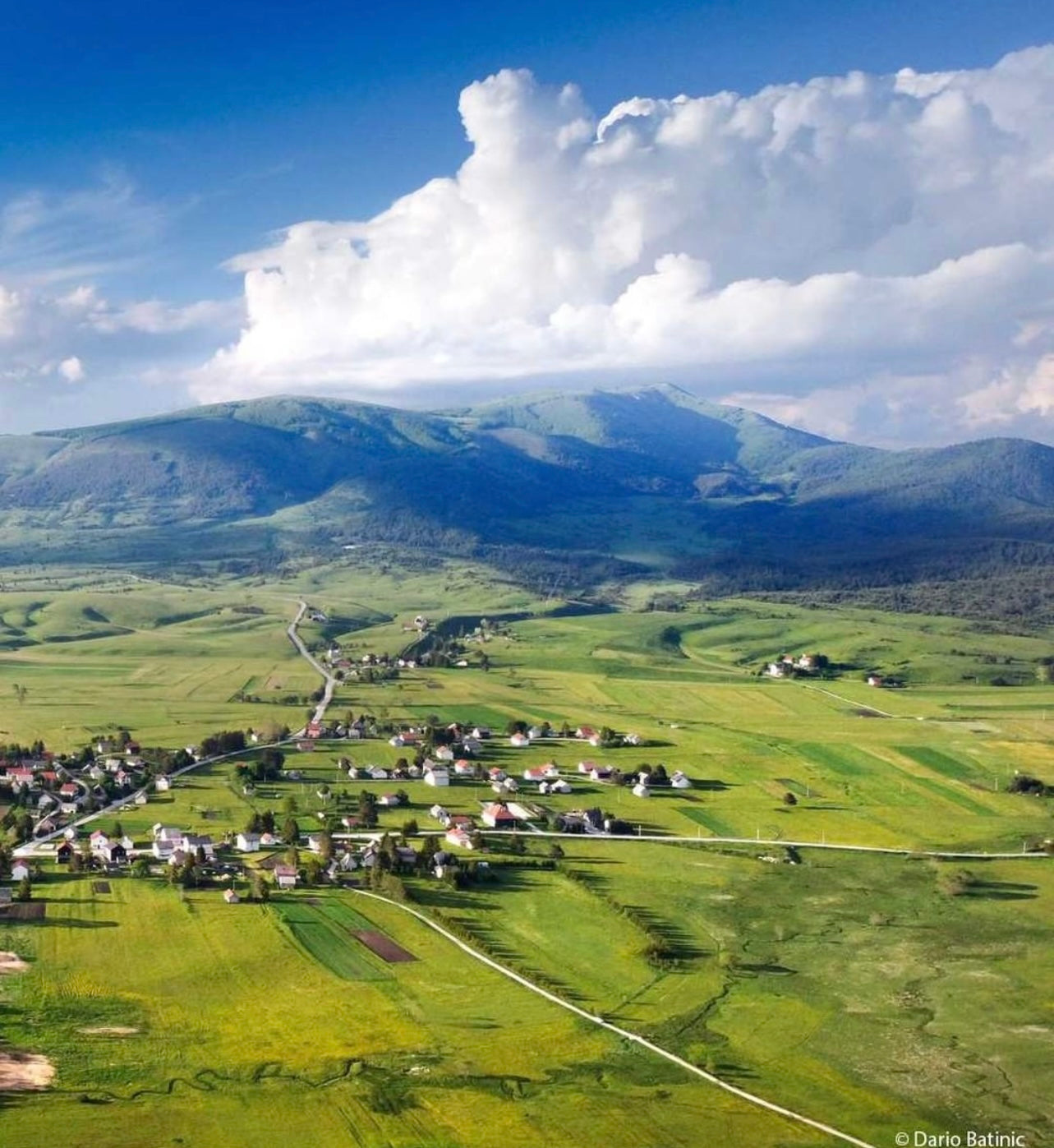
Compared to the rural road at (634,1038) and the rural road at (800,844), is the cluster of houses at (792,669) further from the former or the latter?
the rural road at (634,1038)

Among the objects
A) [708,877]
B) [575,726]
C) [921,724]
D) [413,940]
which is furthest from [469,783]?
[921,724]

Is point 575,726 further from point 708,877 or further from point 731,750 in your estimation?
point 708,877

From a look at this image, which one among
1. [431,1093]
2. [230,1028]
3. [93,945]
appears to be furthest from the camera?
[93,945]

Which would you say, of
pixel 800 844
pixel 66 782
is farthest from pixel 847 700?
pixel 66 782

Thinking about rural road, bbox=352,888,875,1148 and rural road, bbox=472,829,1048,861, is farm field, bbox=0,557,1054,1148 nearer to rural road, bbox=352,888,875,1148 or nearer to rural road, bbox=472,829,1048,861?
rural road, bbox=352,888,875,1148

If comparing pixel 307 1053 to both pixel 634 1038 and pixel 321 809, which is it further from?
Answer: pixel 321 809

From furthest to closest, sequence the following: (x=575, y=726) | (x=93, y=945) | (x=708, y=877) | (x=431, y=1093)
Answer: (x=575, y=726) < (x=708, y=877) < (x=93, y=945) < (x=431, y=1093)

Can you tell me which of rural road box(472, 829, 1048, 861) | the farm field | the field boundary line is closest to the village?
rural road box(472, 829, 1048, 861)

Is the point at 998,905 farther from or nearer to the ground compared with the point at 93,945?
nearer to the ground
